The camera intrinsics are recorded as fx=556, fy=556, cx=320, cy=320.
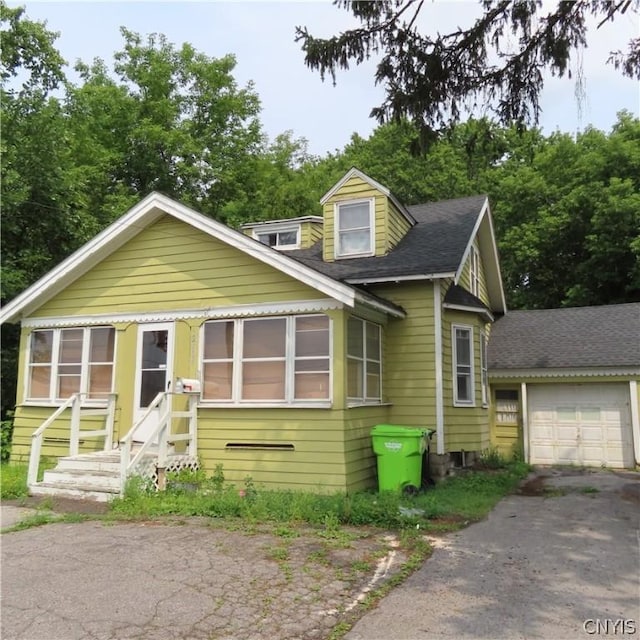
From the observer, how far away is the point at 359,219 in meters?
12.7

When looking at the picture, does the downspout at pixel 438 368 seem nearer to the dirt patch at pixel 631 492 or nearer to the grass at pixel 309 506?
the grass at pixel 309 506

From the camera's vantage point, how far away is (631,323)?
1466cm

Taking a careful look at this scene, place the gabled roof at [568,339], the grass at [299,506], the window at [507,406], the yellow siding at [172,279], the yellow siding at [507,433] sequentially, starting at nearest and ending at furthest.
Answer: the grass at [299,506] → the yellow siding at [172,279] → the gabled roof at [568,339] → the yellow siding at [507,433] → the window at [507,406]

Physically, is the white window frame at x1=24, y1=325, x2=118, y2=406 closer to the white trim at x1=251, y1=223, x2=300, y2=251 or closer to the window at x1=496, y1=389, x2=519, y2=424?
the white trim at x1=251, y1=223, x2=300, y2=251

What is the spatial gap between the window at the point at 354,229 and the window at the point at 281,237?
2.89 m

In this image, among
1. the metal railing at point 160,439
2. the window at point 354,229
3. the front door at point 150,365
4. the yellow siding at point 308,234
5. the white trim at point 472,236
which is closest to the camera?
the metal railing at point 160,439

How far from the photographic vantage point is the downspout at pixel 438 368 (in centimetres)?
1043

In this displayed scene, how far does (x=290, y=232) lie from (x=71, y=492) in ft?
30.5

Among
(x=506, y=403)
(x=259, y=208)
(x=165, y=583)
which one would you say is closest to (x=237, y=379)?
(x=165, y=583)

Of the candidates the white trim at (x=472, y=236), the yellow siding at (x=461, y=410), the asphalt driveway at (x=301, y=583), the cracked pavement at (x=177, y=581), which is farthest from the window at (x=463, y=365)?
the cracked pavement at (x=177, y=581)

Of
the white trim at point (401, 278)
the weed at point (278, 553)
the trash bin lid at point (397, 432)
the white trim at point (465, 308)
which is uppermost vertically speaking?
the white trim at point (401, 278)

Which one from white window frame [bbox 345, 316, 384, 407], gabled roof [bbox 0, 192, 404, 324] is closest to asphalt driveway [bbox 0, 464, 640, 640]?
white window frame [bbox 345, 316, 384, 407]

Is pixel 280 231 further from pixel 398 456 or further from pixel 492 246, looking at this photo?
pixel 398 456

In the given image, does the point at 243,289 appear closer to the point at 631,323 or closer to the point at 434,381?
the point at 434,381
